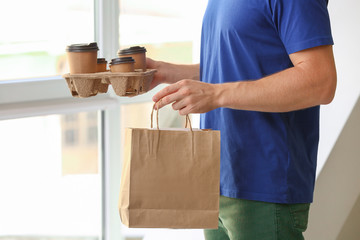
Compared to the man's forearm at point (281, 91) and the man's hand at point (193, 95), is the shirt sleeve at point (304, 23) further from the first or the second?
the man's hand at point (193, 95)

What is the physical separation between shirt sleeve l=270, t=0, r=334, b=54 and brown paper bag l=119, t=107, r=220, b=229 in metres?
0.28

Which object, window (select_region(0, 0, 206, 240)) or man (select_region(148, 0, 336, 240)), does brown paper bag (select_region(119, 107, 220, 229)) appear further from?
window (select_region(0, 0, 206, 240))

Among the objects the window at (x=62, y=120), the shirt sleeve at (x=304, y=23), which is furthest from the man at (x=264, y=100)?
the window at (x=62, y=120)

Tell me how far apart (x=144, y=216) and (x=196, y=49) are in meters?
1.32

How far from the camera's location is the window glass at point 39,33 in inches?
71.2

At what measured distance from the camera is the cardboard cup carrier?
4.24 feet

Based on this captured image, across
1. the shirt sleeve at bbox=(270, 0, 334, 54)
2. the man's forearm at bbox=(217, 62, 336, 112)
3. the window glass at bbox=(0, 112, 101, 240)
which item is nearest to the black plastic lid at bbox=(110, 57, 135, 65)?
the man's forearm at bbox=(217, 62, 336, 112)

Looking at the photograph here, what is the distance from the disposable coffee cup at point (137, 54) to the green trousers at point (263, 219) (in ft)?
1.39

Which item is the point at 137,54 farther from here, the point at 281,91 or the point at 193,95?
the point at 281,91

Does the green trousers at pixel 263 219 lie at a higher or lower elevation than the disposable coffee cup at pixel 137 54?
lower

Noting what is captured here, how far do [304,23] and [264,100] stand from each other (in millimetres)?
191

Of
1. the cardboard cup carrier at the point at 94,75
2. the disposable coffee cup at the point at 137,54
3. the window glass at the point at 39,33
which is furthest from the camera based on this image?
the window glass at the point at 39,33

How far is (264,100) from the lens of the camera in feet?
3.86

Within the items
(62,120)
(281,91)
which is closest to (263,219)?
(281,91)
